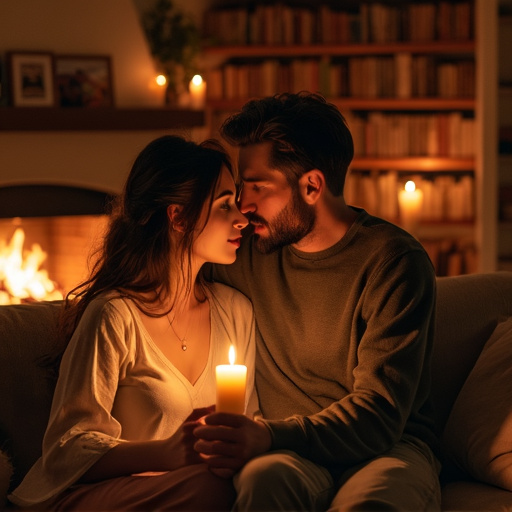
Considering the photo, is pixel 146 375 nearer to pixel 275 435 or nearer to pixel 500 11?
pixel 275 435

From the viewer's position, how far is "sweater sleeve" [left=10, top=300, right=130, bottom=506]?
Result: 179 centimetres

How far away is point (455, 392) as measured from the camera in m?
2.27

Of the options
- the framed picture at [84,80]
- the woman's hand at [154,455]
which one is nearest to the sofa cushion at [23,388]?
the woman's hand at [154,455]

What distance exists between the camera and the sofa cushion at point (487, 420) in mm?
2035

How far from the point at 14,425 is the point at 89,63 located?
2.91m

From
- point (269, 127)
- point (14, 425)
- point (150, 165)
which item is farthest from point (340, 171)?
point (14, 425)

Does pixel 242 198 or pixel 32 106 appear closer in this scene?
pixel 242 198

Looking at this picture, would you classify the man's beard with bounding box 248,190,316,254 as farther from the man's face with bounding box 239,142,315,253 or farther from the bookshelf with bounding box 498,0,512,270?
the bookshelf with bounding box 498,0,512,270

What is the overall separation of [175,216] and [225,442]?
545 millimetres

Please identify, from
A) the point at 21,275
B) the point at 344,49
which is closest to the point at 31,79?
the point at 21,275

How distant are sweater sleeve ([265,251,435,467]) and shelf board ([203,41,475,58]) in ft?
12.4

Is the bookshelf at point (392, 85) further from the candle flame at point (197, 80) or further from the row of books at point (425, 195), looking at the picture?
the candle flame at point (197, 80)

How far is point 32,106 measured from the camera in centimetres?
447

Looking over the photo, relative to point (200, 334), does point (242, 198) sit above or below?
above
